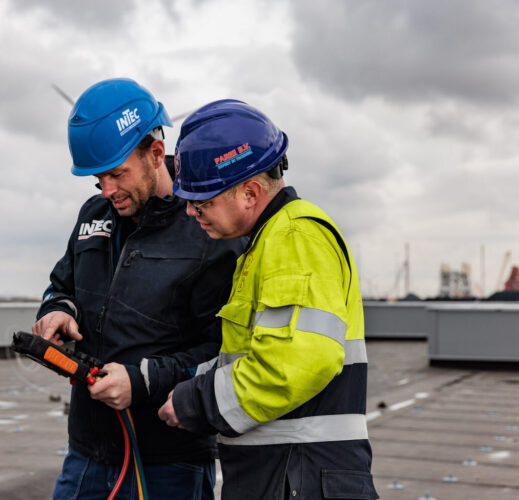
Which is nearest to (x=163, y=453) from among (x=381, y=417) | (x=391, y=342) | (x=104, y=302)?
(x=104, y=302)

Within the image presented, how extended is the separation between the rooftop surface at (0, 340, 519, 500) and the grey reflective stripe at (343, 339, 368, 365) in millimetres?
3874

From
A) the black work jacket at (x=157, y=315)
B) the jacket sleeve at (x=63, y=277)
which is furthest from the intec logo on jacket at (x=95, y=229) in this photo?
the black work jacket at (x=157, y=315)

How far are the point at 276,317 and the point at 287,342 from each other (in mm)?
74

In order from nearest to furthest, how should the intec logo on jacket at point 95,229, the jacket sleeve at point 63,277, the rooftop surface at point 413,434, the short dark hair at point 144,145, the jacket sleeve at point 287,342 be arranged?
the jacket sleeve at point 287,342, the short dark hair at point 144,145, the intec logo on jacket at point 95,229, the jacket sleeve at point 63,277, the rooftop surface at point 413,434

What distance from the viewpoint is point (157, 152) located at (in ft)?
8.77

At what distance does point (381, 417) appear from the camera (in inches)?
360

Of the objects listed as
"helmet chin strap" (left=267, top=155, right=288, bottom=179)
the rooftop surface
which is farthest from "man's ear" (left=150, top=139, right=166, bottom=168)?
the rooftop surface

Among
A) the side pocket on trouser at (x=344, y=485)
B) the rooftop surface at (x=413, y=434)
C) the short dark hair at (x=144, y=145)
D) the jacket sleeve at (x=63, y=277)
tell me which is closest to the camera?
the side pocket on trouser at (x=344, y=485)

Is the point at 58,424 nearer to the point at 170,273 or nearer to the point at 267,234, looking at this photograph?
the point at 170,273

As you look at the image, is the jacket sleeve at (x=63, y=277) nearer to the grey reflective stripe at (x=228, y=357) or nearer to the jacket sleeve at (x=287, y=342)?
the grey reflective stripe at (x=228, y=357)

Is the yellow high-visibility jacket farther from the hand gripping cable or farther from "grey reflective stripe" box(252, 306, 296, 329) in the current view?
the hand gripping cable

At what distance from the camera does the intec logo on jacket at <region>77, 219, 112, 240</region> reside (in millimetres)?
2729

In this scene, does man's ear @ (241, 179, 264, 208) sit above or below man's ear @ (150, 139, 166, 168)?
below

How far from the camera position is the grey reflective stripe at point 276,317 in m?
1.92
